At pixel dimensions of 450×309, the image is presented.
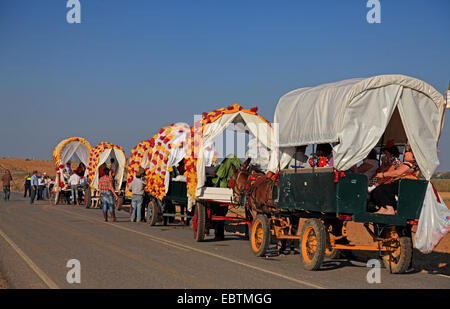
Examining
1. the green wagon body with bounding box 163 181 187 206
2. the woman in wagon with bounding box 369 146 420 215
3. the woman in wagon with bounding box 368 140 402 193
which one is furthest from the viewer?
the green wagon body with bounding box 163 181 187 206

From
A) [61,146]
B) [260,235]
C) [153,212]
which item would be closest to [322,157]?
[260,235]

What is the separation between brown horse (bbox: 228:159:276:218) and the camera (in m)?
13.8

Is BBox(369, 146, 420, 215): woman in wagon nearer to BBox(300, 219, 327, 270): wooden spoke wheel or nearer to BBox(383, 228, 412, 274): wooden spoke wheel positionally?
BBox(383, 228, 412, 274): wooden spoke wheel

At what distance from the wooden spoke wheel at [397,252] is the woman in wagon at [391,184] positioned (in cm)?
51

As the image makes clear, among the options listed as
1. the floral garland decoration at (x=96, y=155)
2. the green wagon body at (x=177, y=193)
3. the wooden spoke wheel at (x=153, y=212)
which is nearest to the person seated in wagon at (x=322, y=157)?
the green wagon body at (x=177, y=193)

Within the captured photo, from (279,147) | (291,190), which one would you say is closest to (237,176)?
(279,147)

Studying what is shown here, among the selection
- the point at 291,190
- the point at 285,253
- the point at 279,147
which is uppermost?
the point at 279,147

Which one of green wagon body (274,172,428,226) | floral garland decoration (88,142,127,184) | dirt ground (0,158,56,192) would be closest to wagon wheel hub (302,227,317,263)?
green wagon body (274,172,428,226)

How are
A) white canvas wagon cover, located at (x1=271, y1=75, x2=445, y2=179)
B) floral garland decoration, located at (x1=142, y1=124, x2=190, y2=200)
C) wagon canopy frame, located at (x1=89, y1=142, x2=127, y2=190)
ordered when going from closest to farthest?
1. white canvas wagon cover, located at (x1=271, y1=75, x2=445, y2=179)
2. floral garland decoration, located at (x1=142, y1=124, x2=190, y2=200)
3. wagon canopy frame, located at (x1=89, y1=142, x2=127, y2=190)

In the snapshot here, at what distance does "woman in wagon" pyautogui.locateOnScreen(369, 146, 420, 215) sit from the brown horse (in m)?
2.77
